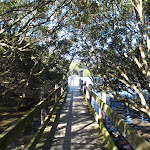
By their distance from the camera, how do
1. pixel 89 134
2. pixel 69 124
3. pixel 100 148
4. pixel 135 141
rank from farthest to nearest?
1. pixel 69 124
2. pixel 89 134
3. pixel 100 148
4. pixel 135 141

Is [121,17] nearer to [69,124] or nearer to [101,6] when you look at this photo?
[101,6]

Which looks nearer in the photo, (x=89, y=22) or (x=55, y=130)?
(x=55, y=130)

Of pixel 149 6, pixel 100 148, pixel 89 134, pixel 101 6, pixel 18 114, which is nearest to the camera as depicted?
pixel 100 148

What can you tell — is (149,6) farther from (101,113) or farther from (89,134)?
(89,134)

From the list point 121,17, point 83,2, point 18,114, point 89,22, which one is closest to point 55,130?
point 121,17

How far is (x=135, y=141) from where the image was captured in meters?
2.08

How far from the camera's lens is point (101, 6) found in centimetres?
891

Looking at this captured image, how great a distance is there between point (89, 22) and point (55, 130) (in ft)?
20.9

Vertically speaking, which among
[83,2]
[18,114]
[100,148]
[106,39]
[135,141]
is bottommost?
[18,114]

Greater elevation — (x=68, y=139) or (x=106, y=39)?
(x=106, y=39)

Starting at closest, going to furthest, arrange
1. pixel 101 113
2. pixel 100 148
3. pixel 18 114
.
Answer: pixel 100 148
pixel 101 113
pixel 18 114

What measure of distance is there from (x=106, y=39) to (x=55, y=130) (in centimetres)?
621

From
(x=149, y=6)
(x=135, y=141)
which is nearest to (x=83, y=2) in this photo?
(x=149, y=6)

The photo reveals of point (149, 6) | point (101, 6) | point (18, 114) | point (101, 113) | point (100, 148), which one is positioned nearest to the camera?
point (100, 148)
